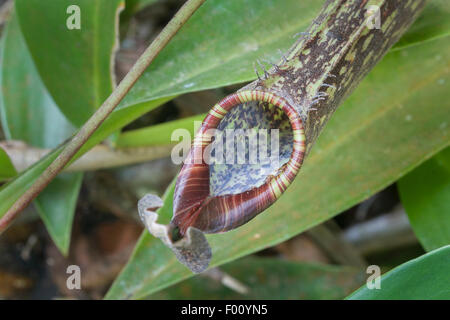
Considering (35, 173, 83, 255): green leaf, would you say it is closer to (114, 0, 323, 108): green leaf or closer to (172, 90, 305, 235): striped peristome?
(114, 0, 323, 108): green leaf

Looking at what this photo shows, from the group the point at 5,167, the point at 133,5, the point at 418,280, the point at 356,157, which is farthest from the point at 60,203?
the point at 418,280

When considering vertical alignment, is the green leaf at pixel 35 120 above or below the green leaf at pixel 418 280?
above

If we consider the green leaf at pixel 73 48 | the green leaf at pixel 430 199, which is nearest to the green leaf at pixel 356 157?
the green leaf at pixel 430 199

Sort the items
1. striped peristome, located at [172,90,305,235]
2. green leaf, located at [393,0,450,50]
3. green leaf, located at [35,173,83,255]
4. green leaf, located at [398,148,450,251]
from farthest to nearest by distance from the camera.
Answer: green leaf, located at [35,173,83,255] → green leaf, located at [398,148,450,251] → green leaf, located at [393,0,450,50] → striped peristome, located at [172,90,305,235]

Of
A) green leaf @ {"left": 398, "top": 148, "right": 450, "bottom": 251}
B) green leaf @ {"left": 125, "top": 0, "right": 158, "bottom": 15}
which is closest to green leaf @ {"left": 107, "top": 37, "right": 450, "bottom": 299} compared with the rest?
green leaf @ {"left": 398, "top": 148, "right": 450, "bottom": 251}

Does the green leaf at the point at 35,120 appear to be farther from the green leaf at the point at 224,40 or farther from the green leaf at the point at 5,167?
the green leaf at the point at 224,40

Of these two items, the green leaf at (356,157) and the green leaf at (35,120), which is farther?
the green leaf at (35,120)

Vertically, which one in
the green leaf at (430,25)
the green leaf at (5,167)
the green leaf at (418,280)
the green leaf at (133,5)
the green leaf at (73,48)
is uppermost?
the green leaf at (133,5)
